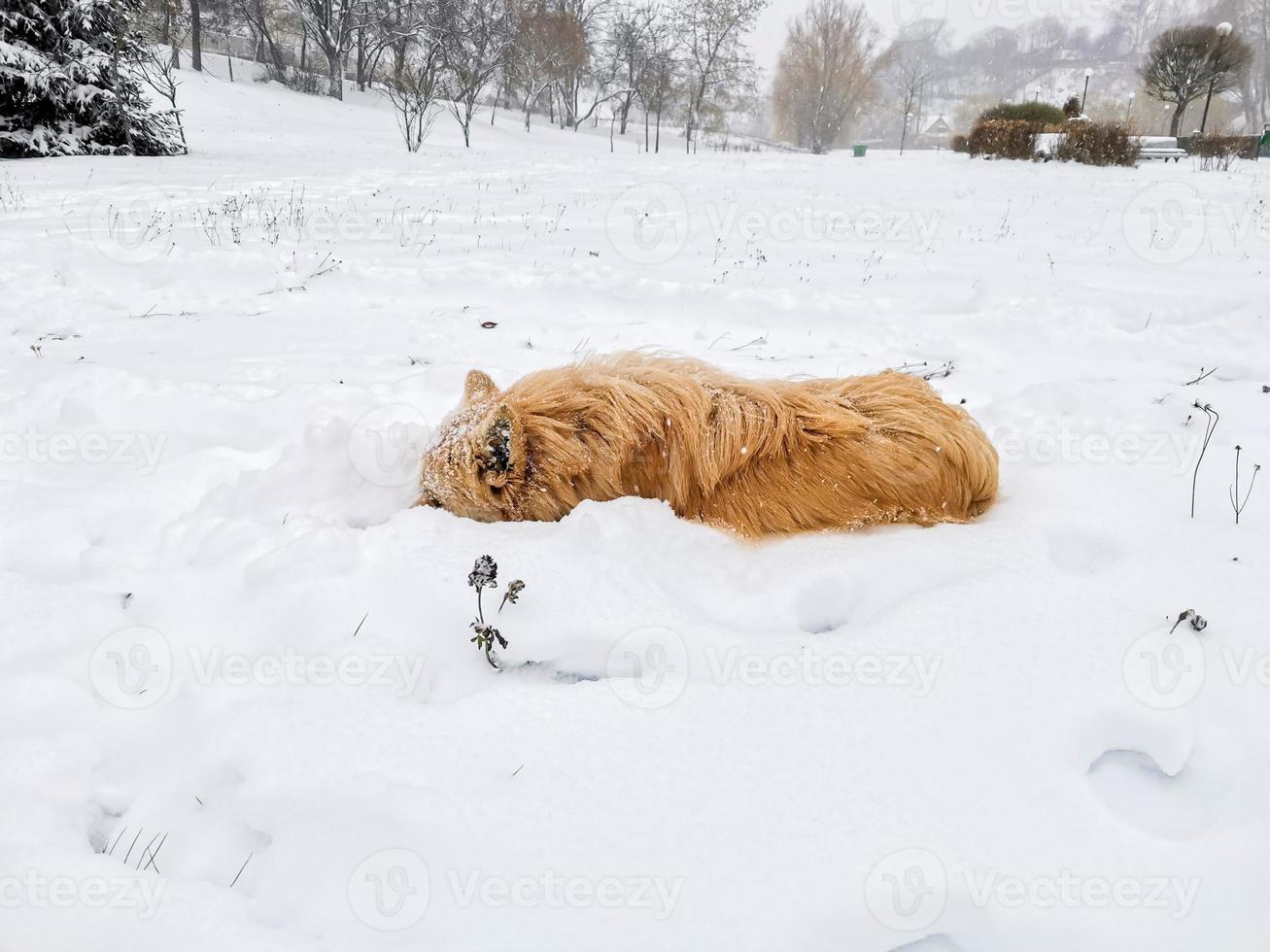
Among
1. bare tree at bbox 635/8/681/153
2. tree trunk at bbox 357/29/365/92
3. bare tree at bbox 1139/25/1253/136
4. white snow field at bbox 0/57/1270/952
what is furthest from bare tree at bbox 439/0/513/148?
white snow field at bbox 0/57/1270/952

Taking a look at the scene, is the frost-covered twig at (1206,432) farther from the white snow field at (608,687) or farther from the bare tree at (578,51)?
the bare tree at (578,51)

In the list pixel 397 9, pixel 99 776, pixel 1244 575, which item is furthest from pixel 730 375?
pixel 397 9

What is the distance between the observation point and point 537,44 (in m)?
39.8

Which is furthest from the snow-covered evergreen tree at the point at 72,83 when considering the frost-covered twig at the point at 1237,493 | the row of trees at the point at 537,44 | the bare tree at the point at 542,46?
the bare tree at the point at 542,46

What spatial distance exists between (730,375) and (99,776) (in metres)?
2.39

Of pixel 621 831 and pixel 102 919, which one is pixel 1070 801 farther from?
pixel 102 919

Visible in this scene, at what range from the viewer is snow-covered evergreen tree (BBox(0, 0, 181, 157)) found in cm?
1511

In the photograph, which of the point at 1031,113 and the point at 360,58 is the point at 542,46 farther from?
the point at 1031,113

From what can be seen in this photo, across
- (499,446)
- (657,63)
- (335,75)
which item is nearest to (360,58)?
(335,75)

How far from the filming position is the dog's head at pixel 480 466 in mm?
2473

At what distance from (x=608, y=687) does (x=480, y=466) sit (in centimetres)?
101

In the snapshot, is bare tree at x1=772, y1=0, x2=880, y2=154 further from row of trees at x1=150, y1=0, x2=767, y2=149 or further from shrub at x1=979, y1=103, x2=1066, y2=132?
shrub at x1=979, y1=103, x2=1066, y2=132

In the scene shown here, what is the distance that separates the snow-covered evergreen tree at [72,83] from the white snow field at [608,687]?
626 inches

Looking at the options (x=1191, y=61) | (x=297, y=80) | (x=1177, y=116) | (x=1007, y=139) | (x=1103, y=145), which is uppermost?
(x=1191, y=61)
